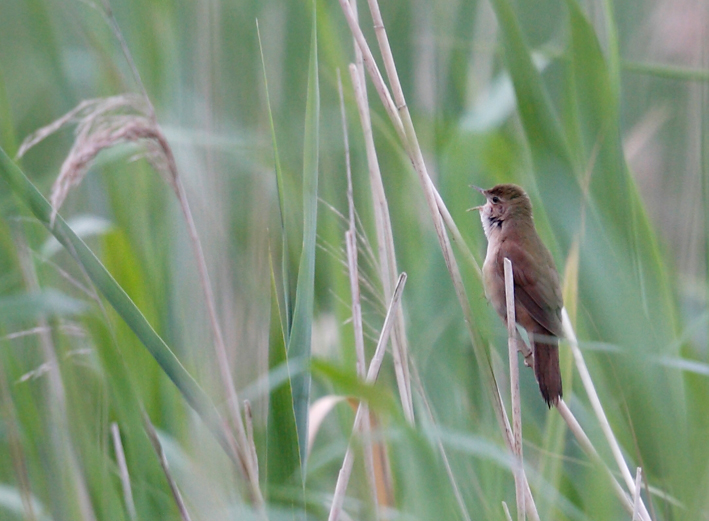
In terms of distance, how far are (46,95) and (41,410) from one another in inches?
60.2

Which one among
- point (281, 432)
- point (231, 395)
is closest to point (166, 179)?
point (231, 395)

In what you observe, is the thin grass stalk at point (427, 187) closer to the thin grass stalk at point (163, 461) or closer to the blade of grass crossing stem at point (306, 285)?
the blade of grass crossing stem at point (306, 285)

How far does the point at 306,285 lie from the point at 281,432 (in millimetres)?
263

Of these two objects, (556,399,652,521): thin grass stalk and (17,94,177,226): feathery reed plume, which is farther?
(556,399,652,521): thin grass stalk

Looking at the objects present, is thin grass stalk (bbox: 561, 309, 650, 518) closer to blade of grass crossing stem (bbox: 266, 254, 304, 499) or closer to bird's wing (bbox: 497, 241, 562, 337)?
bird's wing (bbox: 497, 241, 562, 337)

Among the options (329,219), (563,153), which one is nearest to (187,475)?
(329,219)

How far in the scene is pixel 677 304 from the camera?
6.61ft

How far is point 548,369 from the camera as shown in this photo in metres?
1.82

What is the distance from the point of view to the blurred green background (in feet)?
5.20

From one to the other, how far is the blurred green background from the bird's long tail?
7cm

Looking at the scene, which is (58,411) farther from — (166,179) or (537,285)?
(537,285)

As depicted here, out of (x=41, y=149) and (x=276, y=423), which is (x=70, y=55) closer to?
(x=41, y=149)

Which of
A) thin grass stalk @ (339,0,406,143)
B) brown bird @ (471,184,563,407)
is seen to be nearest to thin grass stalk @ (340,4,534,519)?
thin grass stalk @ (339,0,406,143)

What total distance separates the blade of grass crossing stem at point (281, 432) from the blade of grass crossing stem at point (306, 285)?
1.3 inches
